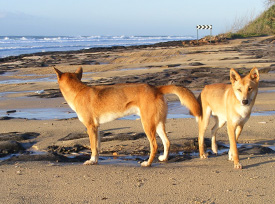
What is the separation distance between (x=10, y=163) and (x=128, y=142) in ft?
7.65

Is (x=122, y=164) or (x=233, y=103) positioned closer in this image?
(x=233, y=103)

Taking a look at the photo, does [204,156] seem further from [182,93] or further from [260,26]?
[260,26]

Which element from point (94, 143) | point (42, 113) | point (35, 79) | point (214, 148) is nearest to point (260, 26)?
point (35, 79)

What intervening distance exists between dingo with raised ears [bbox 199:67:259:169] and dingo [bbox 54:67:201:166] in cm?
28

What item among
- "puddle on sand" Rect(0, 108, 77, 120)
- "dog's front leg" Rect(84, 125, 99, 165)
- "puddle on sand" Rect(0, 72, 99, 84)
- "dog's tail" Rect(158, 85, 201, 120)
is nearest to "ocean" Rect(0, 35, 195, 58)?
"puddle on sand" Rect(0, 72, 99, 84)

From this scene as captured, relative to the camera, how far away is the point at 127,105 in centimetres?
648

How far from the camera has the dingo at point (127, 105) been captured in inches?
247

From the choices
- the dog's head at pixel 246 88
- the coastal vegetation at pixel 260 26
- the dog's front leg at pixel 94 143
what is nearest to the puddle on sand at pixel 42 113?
the dog's front leg at pixel 94 143

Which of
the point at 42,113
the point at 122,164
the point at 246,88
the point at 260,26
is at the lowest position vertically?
the point at 260,26

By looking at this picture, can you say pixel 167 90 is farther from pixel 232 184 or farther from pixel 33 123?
pixel 33 123

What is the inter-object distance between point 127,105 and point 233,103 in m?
1.64

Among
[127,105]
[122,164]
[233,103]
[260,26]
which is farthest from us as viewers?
[260,26]

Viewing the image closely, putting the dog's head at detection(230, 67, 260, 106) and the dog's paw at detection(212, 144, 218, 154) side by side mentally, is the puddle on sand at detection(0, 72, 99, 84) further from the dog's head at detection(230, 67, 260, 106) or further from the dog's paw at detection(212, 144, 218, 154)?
the dog's head at detection(230, 67, 260, 106)

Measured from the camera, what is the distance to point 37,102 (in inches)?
530
